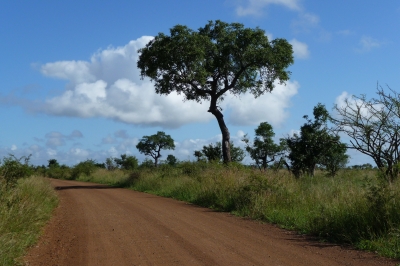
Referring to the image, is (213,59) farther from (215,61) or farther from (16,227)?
(16,227)

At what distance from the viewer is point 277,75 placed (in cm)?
3319

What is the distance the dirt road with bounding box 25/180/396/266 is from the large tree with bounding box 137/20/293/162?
18728 millimetres

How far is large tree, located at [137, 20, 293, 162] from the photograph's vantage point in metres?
30.9

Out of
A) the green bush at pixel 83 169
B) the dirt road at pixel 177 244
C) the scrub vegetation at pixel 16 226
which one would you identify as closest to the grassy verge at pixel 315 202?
the dirt road at pixel 177 244

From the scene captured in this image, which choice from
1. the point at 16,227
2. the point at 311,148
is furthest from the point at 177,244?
the point at 311,148

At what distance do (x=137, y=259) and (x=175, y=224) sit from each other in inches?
159

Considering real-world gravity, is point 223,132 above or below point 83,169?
above

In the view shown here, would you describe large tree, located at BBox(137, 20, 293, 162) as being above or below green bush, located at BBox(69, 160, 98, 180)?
above

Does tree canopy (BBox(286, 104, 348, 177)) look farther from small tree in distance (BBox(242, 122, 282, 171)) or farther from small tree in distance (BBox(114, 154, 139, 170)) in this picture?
small tree in distance (BBox(114, 154, 139, 170))

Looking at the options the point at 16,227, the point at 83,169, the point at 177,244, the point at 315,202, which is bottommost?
the point at 177,244

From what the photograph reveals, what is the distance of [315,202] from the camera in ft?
43.9

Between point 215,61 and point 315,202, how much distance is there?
20.9m

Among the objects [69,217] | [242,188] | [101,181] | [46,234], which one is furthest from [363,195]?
[101,181]

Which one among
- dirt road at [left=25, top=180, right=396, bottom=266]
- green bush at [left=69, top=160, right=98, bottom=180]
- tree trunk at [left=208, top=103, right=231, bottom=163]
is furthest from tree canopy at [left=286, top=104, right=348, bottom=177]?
green bush at [left=69, top=160, right=98, bottom=180]
